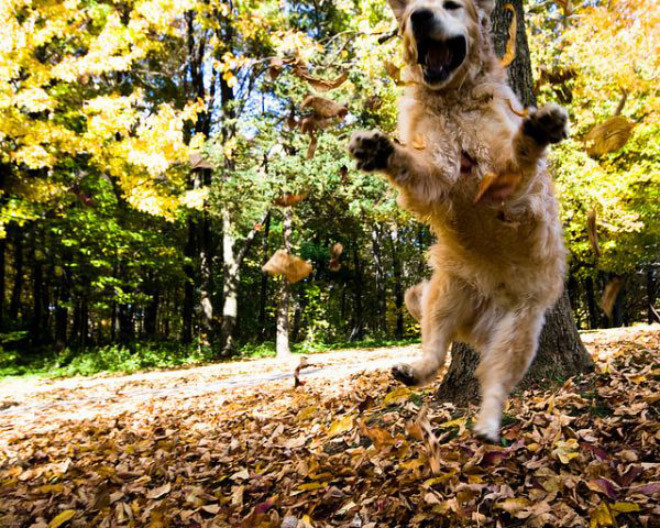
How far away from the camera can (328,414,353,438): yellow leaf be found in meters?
3.81

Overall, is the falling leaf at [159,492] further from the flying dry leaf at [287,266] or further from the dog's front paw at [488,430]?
the dog's front paw at [488,430]

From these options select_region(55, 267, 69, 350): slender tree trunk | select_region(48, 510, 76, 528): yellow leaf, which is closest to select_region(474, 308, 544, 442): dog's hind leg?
select_region(48, 510, 76, 528): yellow leaf

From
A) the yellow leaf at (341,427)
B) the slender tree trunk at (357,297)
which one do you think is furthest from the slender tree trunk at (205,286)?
the yellow leaf at (341,427)

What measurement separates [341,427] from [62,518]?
6.96 ft

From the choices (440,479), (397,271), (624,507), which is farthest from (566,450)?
(397,271)

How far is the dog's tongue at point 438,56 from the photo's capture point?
1984 mm

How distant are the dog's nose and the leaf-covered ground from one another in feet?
6.52

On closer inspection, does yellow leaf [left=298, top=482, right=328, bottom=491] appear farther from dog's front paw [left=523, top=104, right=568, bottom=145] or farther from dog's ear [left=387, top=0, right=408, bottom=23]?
dog's ear [left=387, top=0, right=408, bottom=23]

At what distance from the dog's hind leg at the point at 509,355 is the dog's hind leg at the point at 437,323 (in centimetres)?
25

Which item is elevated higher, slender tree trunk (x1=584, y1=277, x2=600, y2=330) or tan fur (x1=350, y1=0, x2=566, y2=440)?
tan fur (x1=350, y1=0, x2=566, y2=440)

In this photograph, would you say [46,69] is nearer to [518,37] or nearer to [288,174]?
[288,174]

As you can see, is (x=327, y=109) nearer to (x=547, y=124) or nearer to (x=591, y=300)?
(x=547, y=124)

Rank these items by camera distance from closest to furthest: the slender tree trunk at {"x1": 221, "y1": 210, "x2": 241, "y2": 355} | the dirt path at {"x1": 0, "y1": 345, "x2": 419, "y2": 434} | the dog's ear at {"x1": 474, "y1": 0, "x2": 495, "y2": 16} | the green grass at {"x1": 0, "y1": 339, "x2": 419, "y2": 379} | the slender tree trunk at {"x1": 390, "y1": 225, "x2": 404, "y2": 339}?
the dog's ear at {"x1": 474, "y1": 0, "x2": 495, "y2": 16}
the dirt path at {"x1": 0, "y1": 345, "x2": 419, "y2": 434}
the green grass at {"x1": 0, "y1": 339, "x2": 419, "y2": 379}
the slender tree trunk at {"x1": 221, "y1": 210, "x2": 241, "y2": 355}
the slender tree trunk at {"x1": 390, "y1": 225, "x2": 404, "y2": 339}

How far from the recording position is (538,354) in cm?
403
